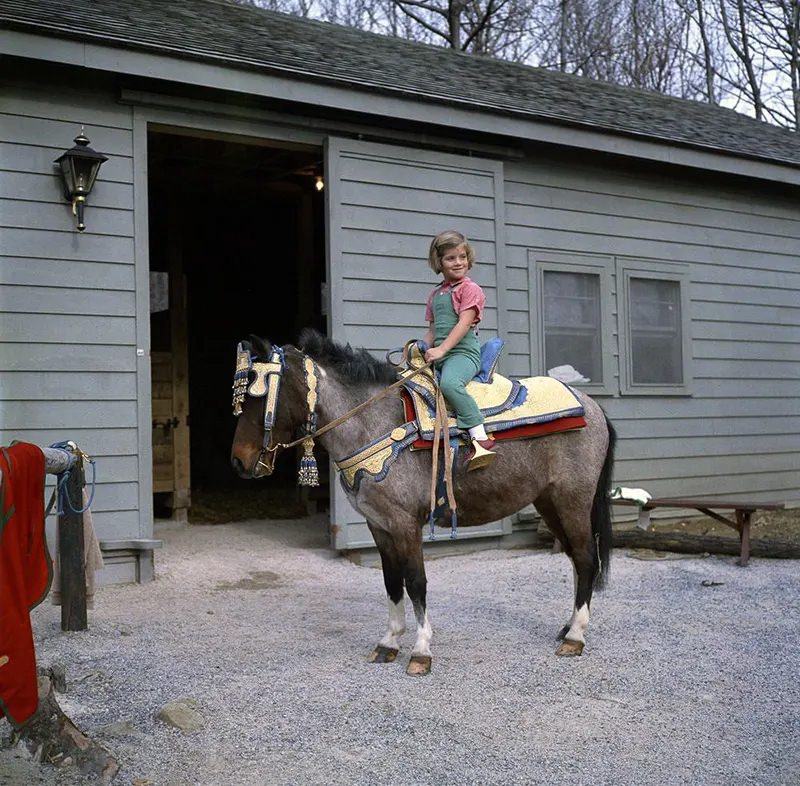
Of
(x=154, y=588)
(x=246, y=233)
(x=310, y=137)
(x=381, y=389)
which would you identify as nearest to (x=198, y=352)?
(x=246, y=233)

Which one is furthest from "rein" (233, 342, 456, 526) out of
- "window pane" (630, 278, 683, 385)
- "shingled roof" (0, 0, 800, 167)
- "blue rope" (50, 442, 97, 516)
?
"window pane" (630, 278, 683, 385)

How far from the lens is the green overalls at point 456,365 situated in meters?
4.61

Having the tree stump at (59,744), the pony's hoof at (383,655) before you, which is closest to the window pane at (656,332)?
the pony's hoof at (383,655)

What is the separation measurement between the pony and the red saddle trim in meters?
0.05

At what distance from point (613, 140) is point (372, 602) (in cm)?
509

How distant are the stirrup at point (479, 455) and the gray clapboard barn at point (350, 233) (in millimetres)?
2781

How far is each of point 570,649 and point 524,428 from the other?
1.23 metres

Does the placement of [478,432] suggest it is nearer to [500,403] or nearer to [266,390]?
[500,403]

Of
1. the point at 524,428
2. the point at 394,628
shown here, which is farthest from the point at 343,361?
the point at 394,628

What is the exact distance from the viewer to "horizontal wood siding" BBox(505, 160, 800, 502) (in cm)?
855

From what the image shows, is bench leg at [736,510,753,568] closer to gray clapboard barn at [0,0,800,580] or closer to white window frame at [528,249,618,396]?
gray clapboard barn at [0,0,800,580]

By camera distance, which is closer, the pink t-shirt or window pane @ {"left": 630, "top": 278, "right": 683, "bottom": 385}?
the pink t-shirt

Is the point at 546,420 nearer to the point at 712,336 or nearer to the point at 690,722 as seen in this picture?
the point at 690,722

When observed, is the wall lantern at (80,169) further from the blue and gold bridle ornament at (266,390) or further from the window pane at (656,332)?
the window pane at (656,332)
